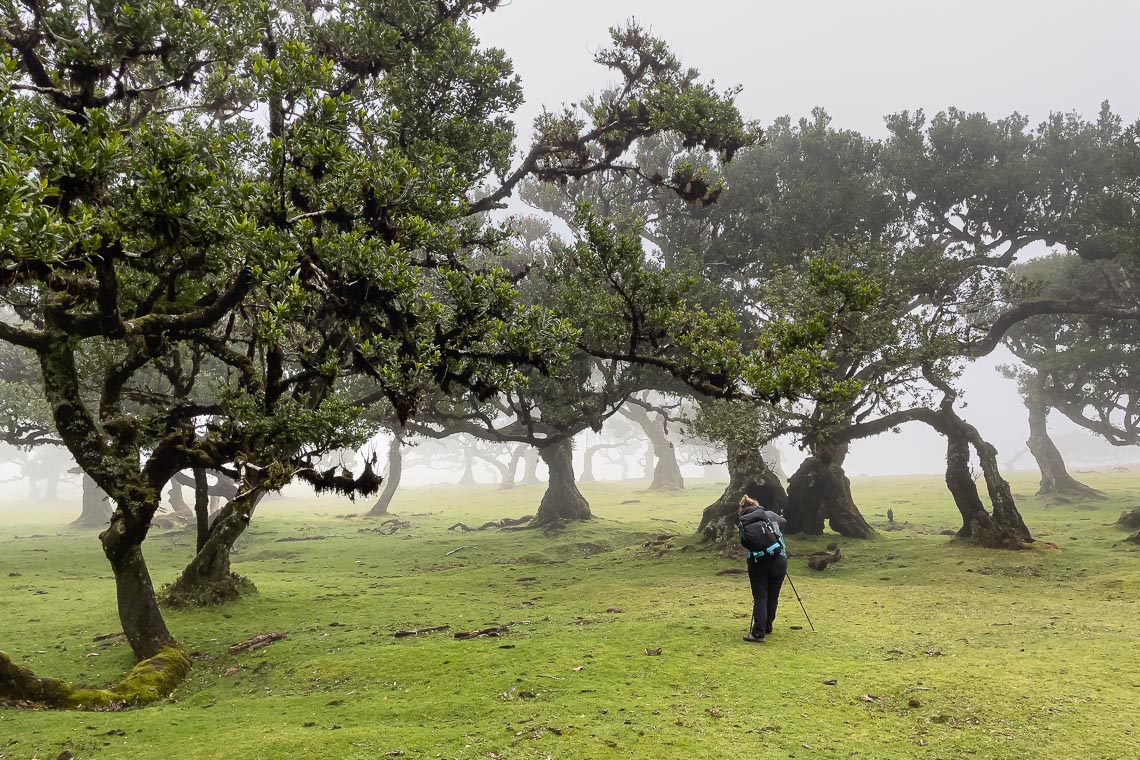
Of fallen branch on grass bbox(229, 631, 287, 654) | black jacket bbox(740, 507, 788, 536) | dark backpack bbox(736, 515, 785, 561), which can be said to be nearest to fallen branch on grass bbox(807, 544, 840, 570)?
black jacket bbox(740, 507, 788, 536)

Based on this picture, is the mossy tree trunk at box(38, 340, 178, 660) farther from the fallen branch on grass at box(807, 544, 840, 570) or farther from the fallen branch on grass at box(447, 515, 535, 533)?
the fallen branch on grass at box(447, 515, 535, 533)

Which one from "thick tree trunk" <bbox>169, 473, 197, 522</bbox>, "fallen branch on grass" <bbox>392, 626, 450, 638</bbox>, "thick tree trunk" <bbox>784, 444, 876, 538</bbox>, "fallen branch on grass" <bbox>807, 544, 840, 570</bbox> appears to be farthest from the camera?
"thick tree trunk" <bbox>169, 473, 197, 522</bbox>

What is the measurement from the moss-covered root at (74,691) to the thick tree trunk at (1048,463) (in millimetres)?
47511

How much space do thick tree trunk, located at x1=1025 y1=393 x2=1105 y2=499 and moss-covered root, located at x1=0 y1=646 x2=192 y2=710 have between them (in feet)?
156

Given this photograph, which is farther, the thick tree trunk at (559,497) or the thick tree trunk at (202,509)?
the thick tree trunk at (559,497)

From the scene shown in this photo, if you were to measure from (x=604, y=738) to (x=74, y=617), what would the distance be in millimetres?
15111

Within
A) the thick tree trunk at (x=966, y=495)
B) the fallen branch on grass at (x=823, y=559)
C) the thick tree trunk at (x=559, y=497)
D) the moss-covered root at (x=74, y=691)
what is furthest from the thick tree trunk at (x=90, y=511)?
the thick tree trunk at (x=966, y=495)

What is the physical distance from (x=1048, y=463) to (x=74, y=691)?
51312mm

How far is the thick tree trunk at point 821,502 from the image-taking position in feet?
93.0

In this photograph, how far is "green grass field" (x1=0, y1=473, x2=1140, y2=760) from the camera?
292 inches

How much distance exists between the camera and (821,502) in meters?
28.6

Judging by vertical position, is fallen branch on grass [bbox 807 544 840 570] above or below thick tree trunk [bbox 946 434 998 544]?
below

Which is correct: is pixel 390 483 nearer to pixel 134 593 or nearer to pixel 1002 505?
pixel 134 593

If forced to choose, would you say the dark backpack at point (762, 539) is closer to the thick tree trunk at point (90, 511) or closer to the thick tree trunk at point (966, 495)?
the thick tree trunk at point (966, 495)
